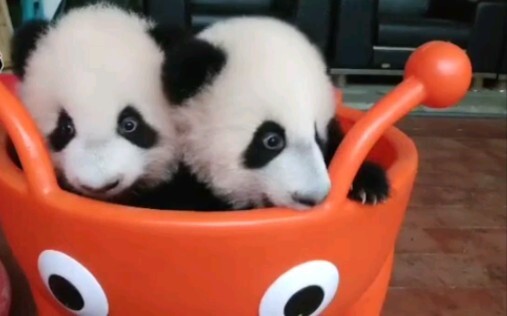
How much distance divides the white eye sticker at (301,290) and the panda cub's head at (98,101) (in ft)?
Result: 0.45

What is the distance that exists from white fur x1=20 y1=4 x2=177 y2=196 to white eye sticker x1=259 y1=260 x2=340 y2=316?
5.5 inches

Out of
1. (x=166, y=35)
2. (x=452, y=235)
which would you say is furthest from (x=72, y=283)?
(x=452, y=235)

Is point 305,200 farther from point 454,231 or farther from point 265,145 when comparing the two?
point 454,231

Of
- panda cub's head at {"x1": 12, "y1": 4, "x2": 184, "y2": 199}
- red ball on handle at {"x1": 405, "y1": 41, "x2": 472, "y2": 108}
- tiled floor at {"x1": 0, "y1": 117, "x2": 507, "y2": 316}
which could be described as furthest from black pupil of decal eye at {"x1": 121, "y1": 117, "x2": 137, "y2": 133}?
tiled floor at {"x1": 0, "y1": 117, "x2": 507, "y2": 316}

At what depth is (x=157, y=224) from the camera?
57 centimetres

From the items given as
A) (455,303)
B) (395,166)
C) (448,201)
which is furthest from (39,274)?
(448,201)

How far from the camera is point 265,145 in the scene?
614 millimetres

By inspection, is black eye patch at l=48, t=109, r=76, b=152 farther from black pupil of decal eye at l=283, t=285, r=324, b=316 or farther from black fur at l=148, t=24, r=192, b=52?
black pupil of decal eye at l=283, t=285, r=324, b=316

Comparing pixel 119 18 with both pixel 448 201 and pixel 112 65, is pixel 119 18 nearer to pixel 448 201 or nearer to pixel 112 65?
pixel 112 65

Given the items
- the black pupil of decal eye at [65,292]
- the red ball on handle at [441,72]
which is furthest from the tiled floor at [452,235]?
the red ball on handle at [441,72]

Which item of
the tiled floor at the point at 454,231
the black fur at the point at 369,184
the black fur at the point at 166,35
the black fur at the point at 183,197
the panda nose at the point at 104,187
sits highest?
the black fur at the point at 166,35

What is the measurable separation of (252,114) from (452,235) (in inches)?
29.0

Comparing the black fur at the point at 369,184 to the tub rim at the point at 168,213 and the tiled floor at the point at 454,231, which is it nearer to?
the tub rim at the point at 168,213

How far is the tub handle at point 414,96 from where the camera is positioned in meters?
0.61
